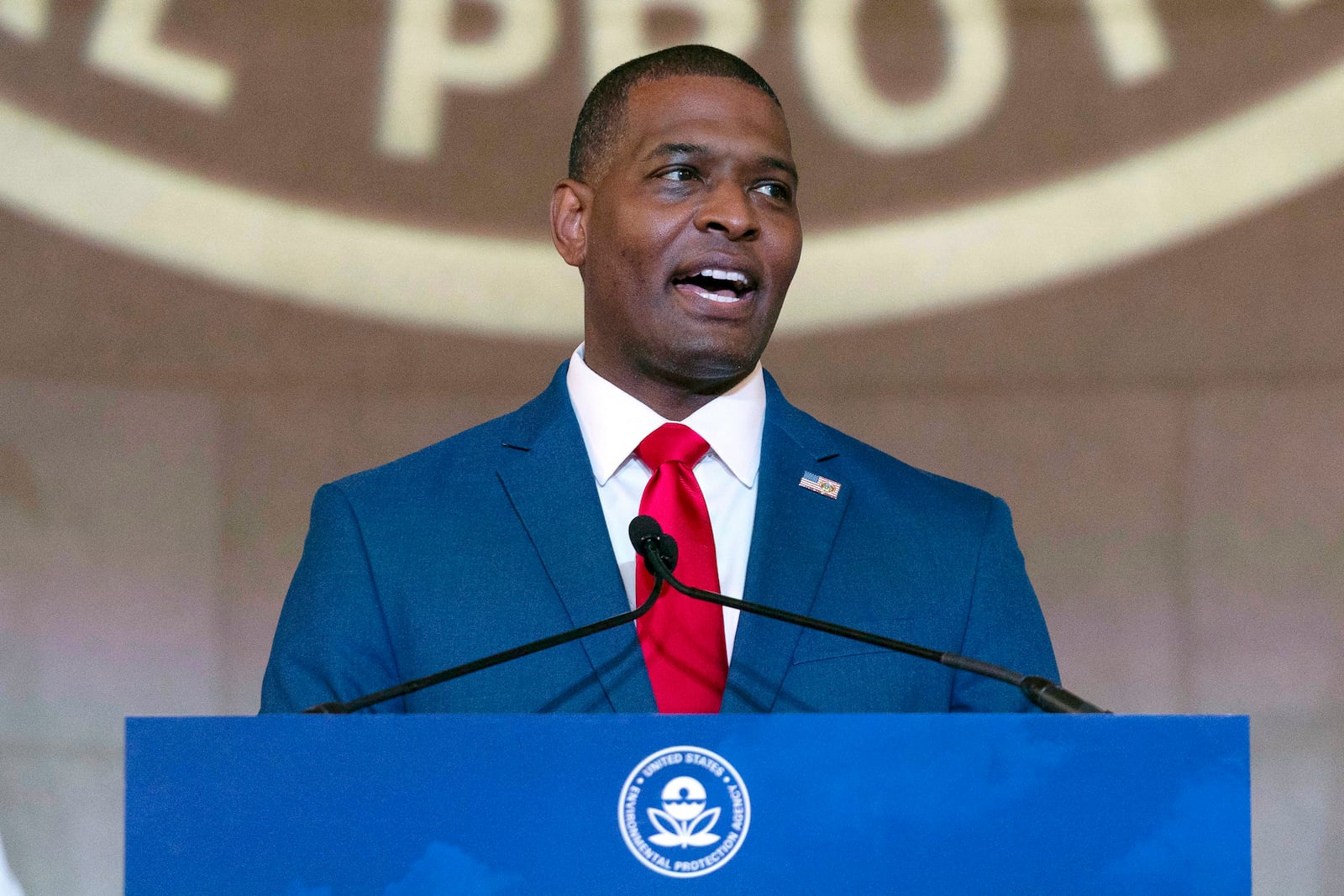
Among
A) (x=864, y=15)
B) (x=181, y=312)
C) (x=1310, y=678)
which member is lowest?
(x=1310, y=678)

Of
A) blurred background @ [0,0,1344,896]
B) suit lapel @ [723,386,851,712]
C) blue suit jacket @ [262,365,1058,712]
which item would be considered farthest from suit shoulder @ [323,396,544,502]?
blurred background @ [0,0,1344,896]

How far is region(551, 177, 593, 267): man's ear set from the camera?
1.58m

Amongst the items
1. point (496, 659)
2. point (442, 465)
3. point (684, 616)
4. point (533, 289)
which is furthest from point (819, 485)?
point (533, 289)

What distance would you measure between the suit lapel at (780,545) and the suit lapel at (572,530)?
0.09 metres

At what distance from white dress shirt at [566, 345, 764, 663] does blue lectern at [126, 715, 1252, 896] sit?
1.54 ft

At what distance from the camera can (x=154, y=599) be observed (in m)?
2.97

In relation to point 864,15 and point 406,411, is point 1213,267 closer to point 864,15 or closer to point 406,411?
point 864,15

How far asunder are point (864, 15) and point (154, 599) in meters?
1.78

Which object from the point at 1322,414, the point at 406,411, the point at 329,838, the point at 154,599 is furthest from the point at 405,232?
the point at 329,838

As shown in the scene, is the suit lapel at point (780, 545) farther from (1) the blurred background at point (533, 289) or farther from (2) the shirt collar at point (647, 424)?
(1) the blurred background at point (533, 289)

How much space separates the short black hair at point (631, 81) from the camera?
1.51 metres

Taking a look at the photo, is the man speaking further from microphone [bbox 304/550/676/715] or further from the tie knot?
microphone [bbox 304/550/676/715]

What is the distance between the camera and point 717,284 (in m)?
1.45

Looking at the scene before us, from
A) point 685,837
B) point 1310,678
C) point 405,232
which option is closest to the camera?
point 685,837
